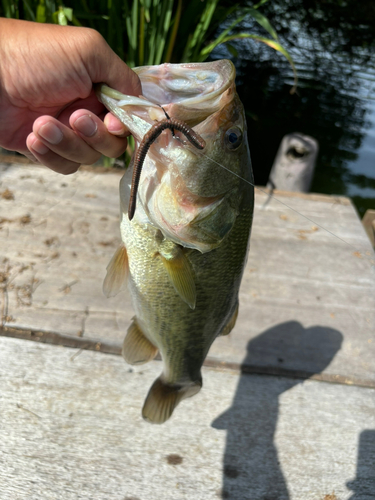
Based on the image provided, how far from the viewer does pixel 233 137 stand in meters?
1.05

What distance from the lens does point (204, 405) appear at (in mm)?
1796

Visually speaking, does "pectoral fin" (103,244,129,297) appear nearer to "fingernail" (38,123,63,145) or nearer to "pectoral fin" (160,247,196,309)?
"pectoral fin" (160,247,196,309)

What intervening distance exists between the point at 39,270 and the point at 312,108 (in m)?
7.52

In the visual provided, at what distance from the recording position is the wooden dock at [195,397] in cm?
153

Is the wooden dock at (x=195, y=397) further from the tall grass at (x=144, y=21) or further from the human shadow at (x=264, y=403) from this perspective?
the tall grass at (x=144, y=21)

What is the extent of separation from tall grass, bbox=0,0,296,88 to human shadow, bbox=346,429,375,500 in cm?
233

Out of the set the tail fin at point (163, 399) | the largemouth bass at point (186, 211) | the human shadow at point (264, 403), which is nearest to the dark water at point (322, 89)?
the human shadow at point (264, 403)

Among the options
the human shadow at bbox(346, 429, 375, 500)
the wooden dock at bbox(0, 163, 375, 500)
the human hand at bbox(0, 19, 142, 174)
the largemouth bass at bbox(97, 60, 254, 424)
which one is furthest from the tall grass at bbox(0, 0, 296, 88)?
the human shadow at bbox(346, 429, 375, 500)

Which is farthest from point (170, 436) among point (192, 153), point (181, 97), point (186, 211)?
point (181, 97)

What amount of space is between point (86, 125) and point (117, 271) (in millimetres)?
455

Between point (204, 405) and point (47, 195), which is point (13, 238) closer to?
point (47, 195)

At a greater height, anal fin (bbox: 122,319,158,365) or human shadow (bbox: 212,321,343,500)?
anal fin (bbox: 122,319,158,365)

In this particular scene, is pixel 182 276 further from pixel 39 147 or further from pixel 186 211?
pixel 39 147

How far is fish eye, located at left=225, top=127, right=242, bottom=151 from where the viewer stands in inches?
41.1
